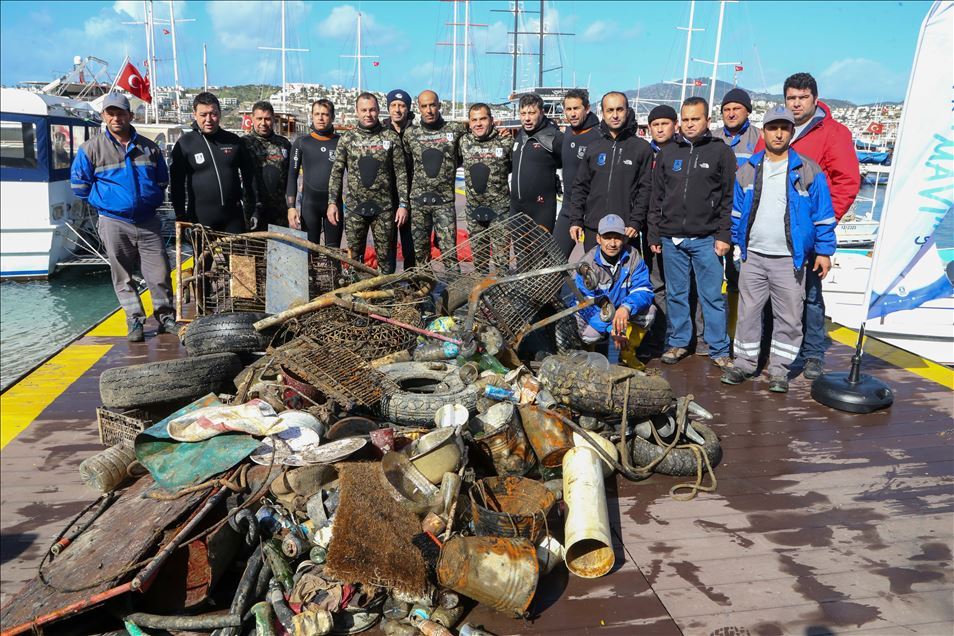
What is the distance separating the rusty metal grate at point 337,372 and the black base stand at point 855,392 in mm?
3319

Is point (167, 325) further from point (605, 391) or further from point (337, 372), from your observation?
point (605, 391)

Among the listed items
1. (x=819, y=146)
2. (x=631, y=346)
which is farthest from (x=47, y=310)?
(x=819, y=146)

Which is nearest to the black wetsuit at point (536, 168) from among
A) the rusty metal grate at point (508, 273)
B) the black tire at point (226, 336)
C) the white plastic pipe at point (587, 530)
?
the rusty metal grate at point (508, 273)

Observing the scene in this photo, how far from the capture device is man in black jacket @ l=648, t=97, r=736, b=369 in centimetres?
530

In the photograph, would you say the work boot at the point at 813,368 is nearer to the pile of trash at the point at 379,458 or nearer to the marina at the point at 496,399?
the marina at the point at 496,399

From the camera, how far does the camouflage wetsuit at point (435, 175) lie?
21.2ft

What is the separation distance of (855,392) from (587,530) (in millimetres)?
3072

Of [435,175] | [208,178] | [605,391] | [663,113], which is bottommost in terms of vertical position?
[605,391]

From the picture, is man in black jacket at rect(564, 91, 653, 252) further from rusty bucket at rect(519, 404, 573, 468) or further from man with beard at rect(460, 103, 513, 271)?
rusty bucket at rect(519, 404, 573, 468)

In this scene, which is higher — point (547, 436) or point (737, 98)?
point (737, 98)

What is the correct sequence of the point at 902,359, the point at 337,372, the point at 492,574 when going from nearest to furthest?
the point at 492,574 → the point at 337,372 → the point at 902,359

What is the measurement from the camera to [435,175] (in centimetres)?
650

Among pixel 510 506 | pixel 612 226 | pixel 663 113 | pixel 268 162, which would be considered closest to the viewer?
pixel 510 506

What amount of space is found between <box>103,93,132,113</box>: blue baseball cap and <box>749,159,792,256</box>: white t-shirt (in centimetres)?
524
